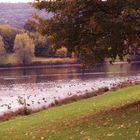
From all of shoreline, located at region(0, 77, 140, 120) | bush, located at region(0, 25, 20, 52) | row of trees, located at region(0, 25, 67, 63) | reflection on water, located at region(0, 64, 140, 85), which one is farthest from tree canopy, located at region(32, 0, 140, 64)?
bush, located at region(0, 25, 20, 52)

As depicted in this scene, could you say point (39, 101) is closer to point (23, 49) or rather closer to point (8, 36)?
point (23, 49)

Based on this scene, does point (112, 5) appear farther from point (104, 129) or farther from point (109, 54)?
point (104, 129)

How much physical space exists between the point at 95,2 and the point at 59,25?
2203mm

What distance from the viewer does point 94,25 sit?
22.5 meters

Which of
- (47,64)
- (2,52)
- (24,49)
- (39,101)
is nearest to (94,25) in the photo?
(39,101)

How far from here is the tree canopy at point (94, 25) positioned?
22.3 meters

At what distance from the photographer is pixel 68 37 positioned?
79.0 ft

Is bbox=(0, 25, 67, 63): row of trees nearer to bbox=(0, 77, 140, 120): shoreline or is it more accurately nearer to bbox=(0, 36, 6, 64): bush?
bbox=(0, 36, 6, 64): bush

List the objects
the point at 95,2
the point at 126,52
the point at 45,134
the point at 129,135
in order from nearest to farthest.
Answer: the point at 129,135 < the point at 45,134 < the point at 95,2 < the point at 126,52

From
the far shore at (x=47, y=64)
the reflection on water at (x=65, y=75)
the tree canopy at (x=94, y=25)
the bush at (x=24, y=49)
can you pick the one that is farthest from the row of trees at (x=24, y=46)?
the tree canopy at (x=94, y=25)

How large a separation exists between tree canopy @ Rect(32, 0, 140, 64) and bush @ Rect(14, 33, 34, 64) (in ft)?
444

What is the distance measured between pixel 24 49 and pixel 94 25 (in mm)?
139808

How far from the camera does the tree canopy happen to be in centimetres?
2231

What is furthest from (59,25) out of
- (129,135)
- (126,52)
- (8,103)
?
(8,103)
